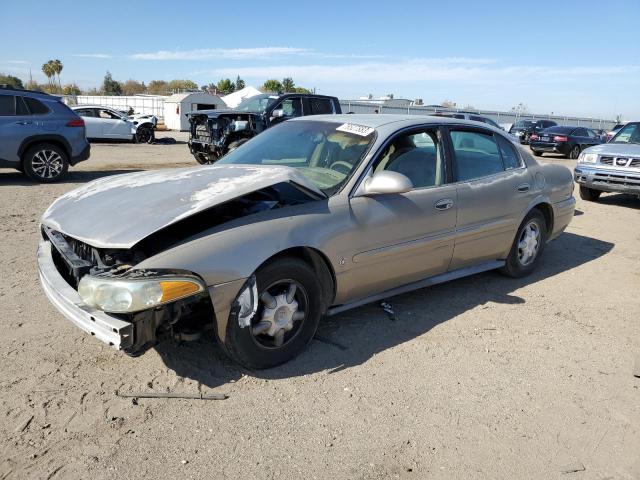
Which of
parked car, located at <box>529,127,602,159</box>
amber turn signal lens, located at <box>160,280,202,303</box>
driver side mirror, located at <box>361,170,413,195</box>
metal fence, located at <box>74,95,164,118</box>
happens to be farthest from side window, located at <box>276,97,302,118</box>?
metal fence, located at <box>74,95,164,118</box>

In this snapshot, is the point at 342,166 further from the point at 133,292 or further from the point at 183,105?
the point at 183,105

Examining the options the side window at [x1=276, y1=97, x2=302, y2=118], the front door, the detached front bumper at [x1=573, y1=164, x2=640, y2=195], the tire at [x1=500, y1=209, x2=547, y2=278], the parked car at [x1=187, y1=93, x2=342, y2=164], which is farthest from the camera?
the side window at [x1=276, y1=97, x2=302, y2=118]

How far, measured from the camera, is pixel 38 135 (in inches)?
390

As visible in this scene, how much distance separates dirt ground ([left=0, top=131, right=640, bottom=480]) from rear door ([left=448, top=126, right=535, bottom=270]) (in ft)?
1.76

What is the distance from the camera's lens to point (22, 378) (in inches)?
122

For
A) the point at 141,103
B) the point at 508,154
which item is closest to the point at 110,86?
the point at 141,103

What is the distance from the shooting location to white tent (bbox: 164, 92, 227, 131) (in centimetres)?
3303

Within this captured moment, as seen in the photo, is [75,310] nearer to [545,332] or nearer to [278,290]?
[278,290]

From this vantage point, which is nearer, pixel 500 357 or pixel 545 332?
pixel 500 357

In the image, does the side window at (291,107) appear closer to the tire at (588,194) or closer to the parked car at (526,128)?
the tire at (588,194)

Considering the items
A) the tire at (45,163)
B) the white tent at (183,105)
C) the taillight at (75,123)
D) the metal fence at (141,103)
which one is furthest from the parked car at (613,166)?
the metal fence at (141,103)

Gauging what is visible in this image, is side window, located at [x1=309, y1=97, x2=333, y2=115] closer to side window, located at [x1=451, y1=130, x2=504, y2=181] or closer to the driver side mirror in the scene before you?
side window, located at [x1=451, y1=130, x2=504, y2=181]

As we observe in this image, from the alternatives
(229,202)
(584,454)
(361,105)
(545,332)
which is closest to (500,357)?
(545,332)

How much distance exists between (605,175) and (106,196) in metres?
9.08
